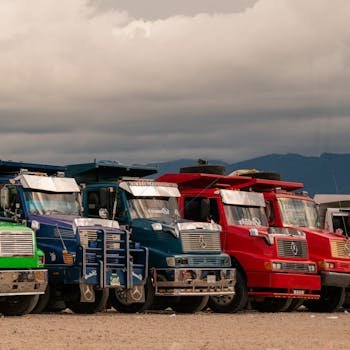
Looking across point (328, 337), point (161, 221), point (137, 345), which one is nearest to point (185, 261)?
point (161, 221)

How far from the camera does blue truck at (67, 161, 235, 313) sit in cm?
2450

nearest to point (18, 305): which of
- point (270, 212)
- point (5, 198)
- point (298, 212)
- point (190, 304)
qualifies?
point (5, 198)

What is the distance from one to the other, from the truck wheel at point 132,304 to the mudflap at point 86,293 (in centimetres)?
135

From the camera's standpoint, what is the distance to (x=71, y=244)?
2316 cm

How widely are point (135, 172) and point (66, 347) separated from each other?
13.1 meters

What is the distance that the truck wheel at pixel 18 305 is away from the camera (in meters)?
22.2

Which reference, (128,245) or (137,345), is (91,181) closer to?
(128,245)

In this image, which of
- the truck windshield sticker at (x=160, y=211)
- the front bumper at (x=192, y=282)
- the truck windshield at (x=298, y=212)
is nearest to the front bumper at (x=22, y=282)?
the front bumper at (x=192, y=282)

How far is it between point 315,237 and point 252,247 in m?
2.61

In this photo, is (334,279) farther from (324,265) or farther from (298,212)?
(298,212)

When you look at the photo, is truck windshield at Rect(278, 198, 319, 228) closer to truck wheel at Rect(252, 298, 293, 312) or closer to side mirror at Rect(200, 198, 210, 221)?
truck wheel at Rect(252, 298, 293, 312)

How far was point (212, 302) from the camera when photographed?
26672 mm

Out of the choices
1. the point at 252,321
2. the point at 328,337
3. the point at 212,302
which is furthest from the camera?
the point at 212,302

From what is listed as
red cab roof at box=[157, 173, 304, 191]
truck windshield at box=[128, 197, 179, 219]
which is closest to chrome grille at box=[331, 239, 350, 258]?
red cab roof at box=[157, 173, 304, 191]
